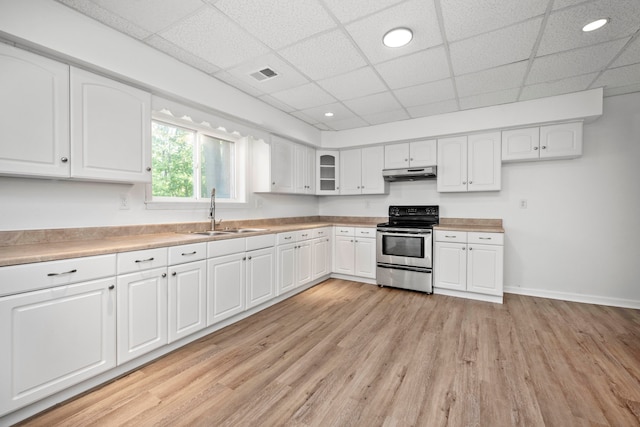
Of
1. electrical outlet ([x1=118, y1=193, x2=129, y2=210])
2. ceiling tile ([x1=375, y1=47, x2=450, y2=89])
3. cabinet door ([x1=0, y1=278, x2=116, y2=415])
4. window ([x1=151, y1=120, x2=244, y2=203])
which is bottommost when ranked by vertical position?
cabinet door ([x1=0, y1=278, x2=116, y2=415])

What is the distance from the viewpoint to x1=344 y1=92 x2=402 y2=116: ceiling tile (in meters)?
3.30

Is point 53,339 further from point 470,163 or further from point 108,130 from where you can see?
point 470,163

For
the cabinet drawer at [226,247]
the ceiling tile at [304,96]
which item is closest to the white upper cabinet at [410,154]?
the ceiling tile at [304,96]

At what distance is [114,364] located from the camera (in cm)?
186

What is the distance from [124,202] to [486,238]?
4023mm

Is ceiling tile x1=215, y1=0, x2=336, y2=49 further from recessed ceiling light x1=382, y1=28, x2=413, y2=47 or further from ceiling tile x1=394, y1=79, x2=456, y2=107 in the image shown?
ceiling tile x1=394, y1=79, x2=456, y2=107

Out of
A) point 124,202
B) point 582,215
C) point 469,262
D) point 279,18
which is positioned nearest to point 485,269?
point 469,262

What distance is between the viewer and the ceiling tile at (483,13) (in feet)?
5.95

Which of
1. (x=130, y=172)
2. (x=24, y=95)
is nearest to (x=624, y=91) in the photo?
(x=130, y=172)

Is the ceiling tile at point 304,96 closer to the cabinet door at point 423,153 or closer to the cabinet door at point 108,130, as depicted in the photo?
the cabinet door at point 108,130

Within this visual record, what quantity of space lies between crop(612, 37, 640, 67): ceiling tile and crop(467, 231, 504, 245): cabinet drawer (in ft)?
6.39

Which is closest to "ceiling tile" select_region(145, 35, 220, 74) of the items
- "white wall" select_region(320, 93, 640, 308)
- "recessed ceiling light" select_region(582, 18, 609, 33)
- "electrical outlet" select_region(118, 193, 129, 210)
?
"electrical outlet" select_region(118, 193, 129, 210)

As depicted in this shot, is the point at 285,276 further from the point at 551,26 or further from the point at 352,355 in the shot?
the point at 551,26

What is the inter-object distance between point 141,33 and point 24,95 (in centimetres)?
90
